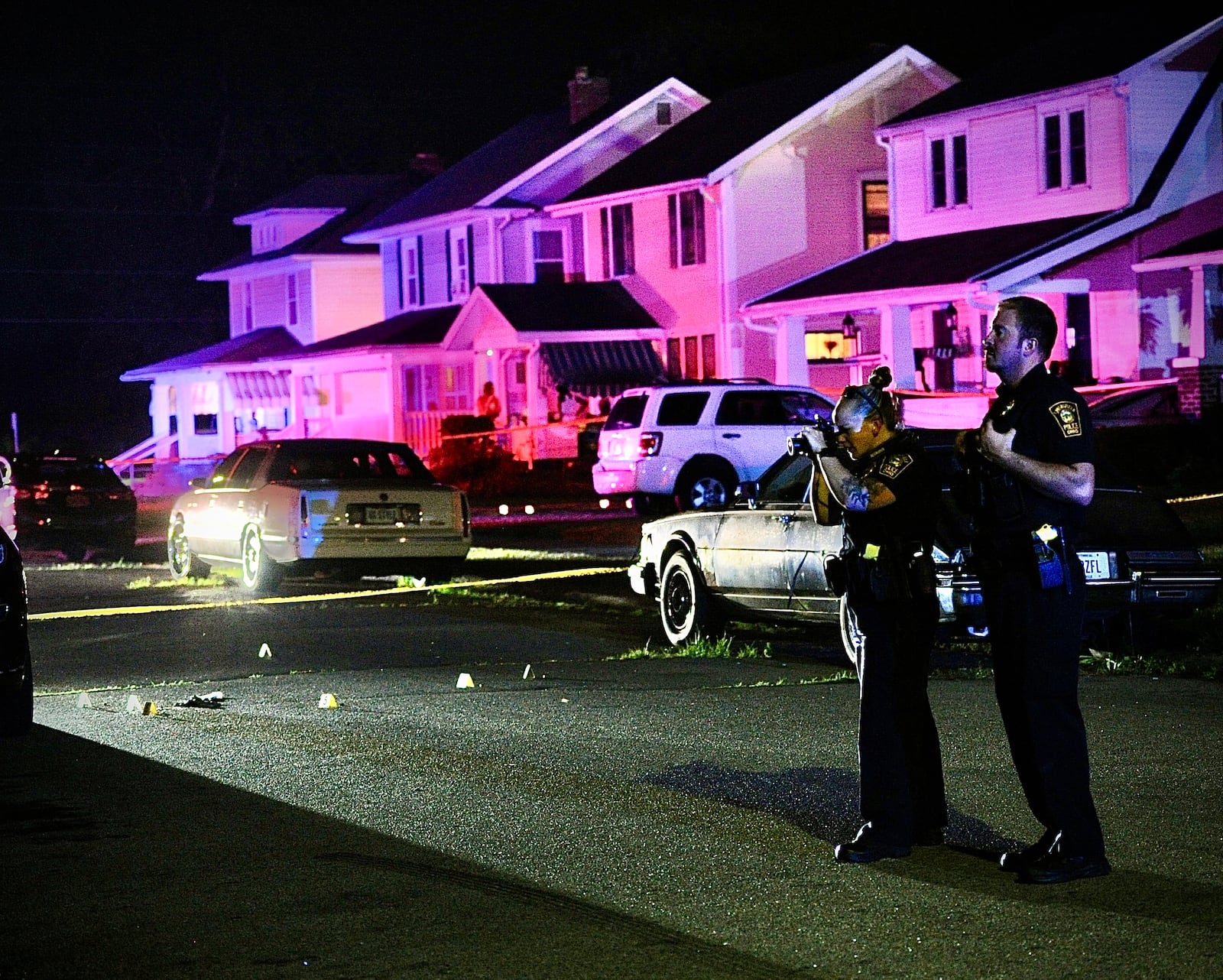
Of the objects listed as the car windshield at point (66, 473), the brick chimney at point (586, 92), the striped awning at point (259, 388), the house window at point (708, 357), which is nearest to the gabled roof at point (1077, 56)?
the house window at point (708, 357)

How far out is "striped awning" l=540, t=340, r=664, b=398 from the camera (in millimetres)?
45312

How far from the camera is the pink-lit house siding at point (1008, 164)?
35.7m

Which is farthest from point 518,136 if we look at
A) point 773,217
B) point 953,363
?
point 953,363

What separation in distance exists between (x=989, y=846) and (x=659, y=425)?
20579mm

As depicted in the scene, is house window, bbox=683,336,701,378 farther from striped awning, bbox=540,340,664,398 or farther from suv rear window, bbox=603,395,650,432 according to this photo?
suv rear window, bbox=603,395,650,432

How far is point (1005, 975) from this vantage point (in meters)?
5.93

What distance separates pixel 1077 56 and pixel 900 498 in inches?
1266

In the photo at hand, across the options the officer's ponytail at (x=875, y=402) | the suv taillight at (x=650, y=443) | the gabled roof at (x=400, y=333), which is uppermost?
the gabled roof at (x=400, y=333)

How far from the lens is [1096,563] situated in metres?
12.7

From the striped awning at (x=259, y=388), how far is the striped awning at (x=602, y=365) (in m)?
15.6

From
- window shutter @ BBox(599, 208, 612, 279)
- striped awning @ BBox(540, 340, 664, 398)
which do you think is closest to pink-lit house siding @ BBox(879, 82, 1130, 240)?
striped awning @ BBox(540, 340, 664, 398)

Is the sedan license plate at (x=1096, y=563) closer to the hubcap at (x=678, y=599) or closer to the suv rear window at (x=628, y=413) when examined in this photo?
the hubcap at (x=678, y=599)

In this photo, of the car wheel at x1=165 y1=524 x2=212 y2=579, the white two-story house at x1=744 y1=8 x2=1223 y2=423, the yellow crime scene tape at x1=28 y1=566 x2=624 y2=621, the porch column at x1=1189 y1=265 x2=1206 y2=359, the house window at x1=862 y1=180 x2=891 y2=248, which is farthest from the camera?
the house window at x1=862 y1=180 x2=891 y2=248

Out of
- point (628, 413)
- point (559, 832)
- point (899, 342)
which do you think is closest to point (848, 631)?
point (559, 832)
